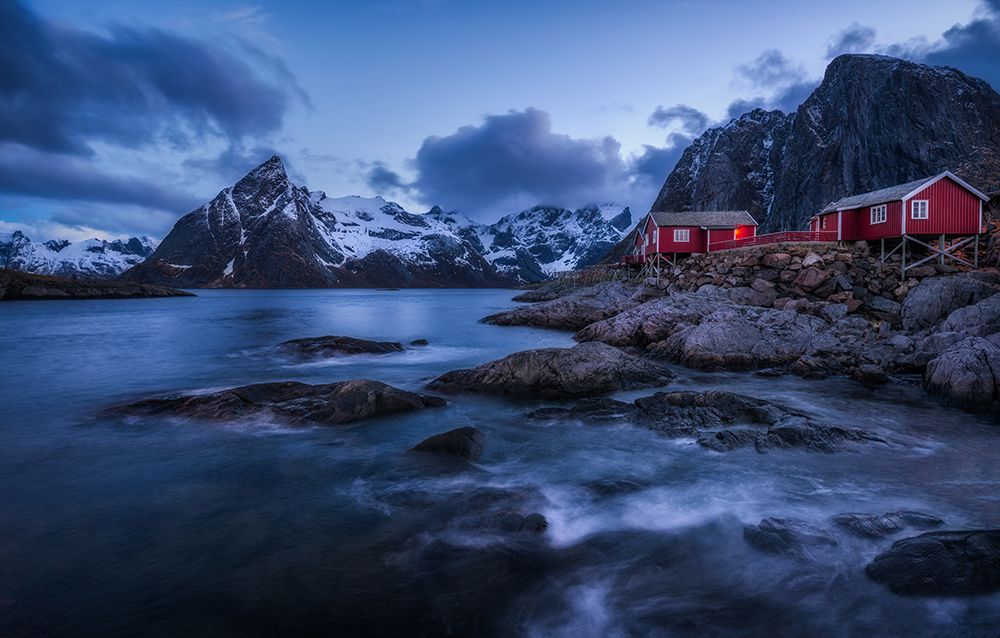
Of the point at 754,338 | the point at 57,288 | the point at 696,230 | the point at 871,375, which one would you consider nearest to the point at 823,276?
the point at 754,338

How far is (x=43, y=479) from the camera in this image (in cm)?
1074

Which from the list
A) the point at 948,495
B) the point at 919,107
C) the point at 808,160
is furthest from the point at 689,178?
the point at 948,495

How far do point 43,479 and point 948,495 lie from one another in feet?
56.4

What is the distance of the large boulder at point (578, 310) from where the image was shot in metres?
40.6

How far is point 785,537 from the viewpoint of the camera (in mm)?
8219

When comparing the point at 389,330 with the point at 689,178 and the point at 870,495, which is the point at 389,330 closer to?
the point at 870,495

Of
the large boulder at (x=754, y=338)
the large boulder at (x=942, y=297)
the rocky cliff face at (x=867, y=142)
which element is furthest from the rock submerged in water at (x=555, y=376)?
the rocky cliff face at (x=867, y=142)

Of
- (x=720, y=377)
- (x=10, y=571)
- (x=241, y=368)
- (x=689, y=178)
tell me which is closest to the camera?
(x=10, y=571)

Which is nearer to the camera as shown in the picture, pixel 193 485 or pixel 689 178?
pixel 193 485

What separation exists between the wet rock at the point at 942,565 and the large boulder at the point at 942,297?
75.6 ft

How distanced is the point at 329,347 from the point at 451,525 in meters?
20.3

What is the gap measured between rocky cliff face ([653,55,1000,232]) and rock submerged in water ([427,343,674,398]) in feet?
274

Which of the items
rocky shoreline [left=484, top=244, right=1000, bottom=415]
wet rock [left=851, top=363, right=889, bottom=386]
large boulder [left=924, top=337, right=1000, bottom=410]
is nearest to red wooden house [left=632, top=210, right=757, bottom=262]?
rocky shoreline [left=484, top=244, right=1000, bottom=415]

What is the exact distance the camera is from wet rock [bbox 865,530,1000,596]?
6.67 m
